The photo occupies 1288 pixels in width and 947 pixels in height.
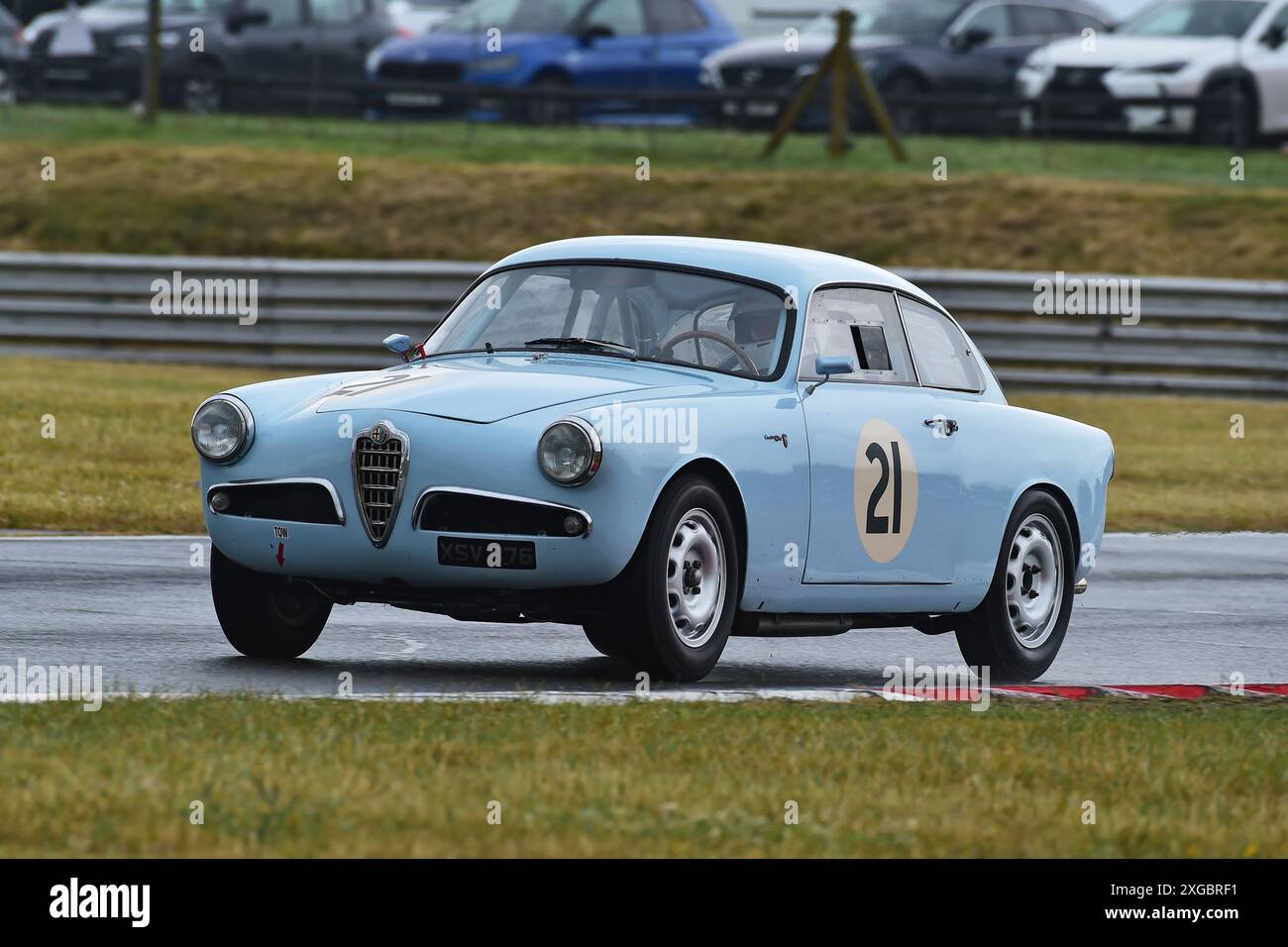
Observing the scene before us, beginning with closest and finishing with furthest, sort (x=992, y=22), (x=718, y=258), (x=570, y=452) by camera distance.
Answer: (x=570, y=452), (x=718, y=258), (x=992, y=22)

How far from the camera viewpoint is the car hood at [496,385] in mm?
8180

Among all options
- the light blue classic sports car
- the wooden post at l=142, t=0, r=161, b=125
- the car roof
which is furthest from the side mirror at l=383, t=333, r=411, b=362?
the wooden post at l=142, t=0, r=161, b=125

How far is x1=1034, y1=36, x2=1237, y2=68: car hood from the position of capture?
87.4 ft

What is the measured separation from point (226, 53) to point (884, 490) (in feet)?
69.6

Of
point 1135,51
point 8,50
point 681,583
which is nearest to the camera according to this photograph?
point 681,583

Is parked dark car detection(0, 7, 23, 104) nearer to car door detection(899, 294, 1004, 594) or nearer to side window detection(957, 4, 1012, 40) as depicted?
side window detection(957, 4, 1012, 40)

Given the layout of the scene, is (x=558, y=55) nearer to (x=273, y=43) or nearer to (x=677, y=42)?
(x=677, y=42)

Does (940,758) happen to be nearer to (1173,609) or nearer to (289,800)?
(289,800)

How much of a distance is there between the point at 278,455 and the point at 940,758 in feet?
8.77

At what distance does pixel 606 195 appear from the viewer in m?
26.2

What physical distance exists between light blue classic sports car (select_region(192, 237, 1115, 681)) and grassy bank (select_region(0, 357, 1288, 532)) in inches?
219

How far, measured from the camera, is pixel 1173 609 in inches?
472

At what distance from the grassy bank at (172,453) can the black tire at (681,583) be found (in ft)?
20.7

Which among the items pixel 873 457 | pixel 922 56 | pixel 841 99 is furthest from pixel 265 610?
pixel 922 56
